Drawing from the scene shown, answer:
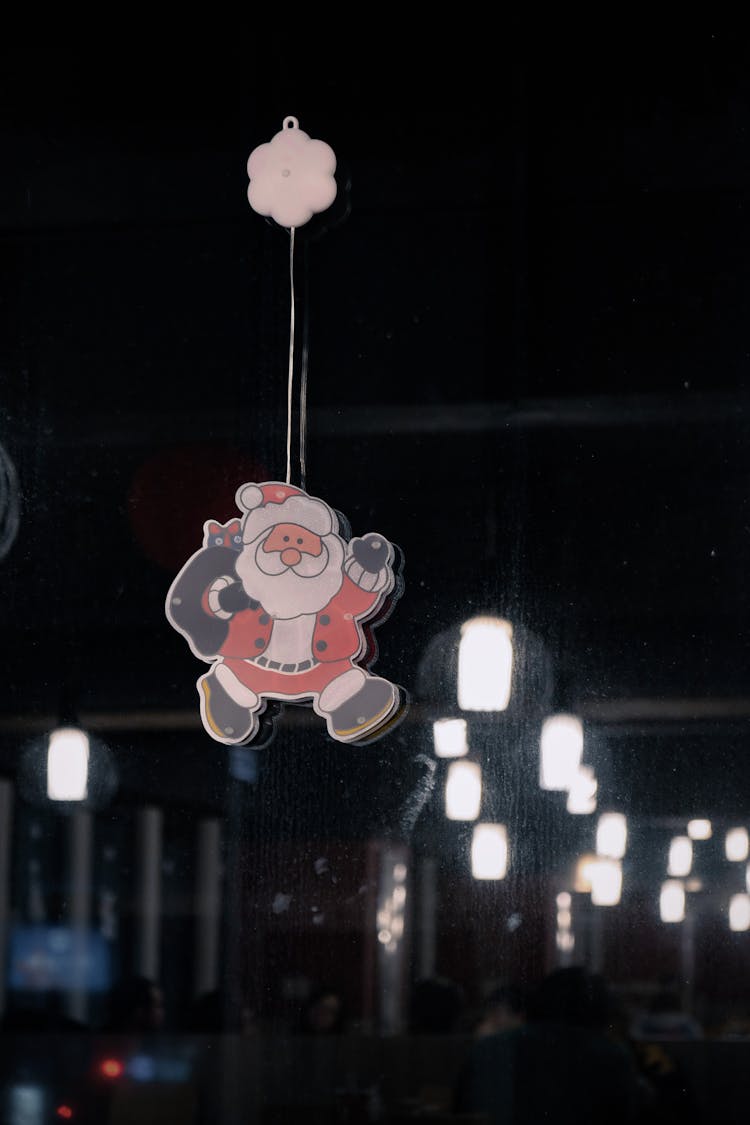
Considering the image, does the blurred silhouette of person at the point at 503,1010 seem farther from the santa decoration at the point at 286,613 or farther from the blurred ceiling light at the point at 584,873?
the santa decoration at the point at 286,613

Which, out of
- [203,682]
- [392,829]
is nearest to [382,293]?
[203,682]

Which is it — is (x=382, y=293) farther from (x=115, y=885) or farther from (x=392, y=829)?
(x=115, y=885)

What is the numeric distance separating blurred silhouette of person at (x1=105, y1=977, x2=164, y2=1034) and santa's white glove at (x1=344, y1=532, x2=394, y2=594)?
513 mm

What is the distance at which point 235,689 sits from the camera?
1.45 m

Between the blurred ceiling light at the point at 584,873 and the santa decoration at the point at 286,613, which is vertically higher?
the santa decoration at the point at 286,613

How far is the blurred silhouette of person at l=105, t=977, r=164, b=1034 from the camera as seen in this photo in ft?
4.96

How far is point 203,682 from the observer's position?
1464 mm

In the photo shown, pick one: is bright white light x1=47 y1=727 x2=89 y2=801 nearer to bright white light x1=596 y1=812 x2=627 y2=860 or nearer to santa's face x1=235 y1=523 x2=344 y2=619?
santa's face x1=235 y1=523 x2=344 y2=619

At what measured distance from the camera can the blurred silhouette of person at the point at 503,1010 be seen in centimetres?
143

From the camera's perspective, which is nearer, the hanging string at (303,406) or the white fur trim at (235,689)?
the white fur trim at (235,689)

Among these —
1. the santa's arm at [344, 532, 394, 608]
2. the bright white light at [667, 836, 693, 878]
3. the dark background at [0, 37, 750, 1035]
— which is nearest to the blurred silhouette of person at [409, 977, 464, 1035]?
the dark background at [0, 37, 750, 1035]

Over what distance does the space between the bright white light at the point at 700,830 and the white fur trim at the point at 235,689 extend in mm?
479

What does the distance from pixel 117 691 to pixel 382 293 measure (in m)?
0.56

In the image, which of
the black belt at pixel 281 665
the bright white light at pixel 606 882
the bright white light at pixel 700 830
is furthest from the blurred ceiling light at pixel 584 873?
the black belt at pixel 281 665
